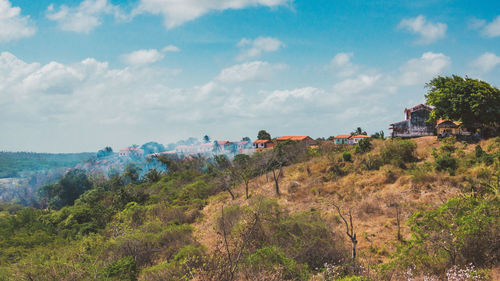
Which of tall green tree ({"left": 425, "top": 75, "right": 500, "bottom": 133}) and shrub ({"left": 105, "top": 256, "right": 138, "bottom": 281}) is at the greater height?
tall green tree ({"left": 425, "top": 75, "right": 500, "bottom": 133})

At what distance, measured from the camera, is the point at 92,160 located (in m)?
83.9

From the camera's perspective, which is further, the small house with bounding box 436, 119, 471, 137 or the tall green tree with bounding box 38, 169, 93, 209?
the tall green tree with bounding box 38, 169, 93, 209

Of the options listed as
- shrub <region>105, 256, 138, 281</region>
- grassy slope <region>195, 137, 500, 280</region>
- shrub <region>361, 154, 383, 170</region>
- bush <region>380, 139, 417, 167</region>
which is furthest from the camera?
shrub <region>361, 154, 383, 170</region>

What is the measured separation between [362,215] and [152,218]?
1260cm

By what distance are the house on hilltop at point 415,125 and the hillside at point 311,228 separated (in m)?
1.86

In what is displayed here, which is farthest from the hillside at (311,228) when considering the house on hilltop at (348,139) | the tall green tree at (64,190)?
the tall green tree at (64,190)

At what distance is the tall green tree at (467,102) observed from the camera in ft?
57.7

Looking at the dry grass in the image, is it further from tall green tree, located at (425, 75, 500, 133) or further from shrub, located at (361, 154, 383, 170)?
tall green tree, located at (425, 75, 500, 133)

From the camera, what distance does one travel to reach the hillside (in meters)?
7.06

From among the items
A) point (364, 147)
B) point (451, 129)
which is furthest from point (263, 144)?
point (451, 129)

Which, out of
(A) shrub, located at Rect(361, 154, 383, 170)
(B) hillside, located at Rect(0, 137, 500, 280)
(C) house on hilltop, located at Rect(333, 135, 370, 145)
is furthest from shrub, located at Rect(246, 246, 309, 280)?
(C) house on hilltop, located at Rect(333, 135, 370, 145)

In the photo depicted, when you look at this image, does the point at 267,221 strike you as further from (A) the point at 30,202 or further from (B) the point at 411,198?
(A) the point at 30,202

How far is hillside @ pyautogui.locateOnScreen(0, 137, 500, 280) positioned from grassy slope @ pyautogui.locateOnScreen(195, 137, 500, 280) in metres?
0.07

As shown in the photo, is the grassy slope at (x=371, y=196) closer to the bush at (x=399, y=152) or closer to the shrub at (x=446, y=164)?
the shrub at (x=446, y=164)
